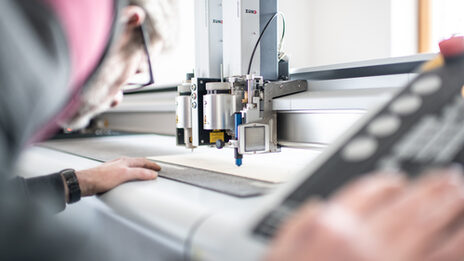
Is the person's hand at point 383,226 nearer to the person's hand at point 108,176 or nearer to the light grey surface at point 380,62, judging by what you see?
the person's hand at point 108,176

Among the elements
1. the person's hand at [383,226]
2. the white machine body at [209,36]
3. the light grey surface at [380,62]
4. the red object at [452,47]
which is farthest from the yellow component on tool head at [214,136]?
the person's hand at [383,226]

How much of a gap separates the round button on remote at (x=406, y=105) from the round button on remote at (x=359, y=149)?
68mm

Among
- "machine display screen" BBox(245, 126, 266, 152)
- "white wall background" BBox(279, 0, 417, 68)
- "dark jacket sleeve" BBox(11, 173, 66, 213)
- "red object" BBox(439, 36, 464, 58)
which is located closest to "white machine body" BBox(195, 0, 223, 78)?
"machine display screen" BBox(245, 126, 266, 152)

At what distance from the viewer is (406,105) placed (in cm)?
58

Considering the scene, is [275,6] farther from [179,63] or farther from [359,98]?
[179,63]

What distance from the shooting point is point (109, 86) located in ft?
2.43

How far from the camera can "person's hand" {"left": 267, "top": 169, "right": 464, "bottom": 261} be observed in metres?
0.36

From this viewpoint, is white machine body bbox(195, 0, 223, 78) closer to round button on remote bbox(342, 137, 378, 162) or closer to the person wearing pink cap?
the person wearing pink cap

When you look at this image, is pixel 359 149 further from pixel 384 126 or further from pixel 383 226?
A: pixel 383 226

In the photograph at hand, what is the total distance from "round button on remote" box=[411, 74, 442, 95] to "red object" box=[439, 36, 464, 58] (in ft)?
0.22

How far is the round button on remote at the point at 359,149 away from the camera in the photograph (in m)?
0.52

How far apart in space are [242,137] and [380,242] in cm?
88

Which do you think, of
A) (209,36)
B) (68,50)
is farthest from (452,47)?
(209,36)

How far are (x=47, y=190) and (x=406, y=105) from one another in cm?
81
